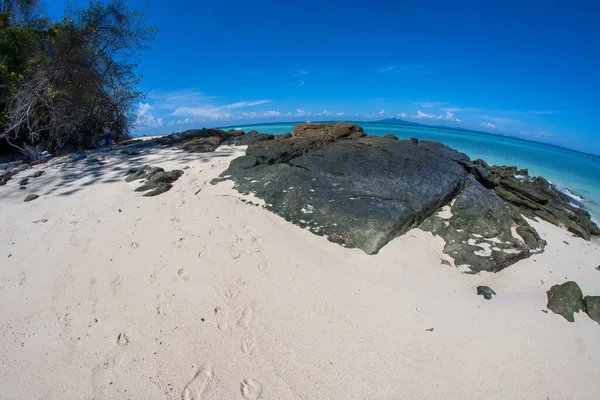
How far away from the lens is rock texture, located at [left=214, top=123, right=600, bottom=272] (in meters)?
4.25

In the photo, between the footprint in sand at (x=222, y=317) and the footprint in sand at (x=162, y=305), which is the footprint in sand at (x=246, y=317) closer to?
the footprint in sand at (x=222, y=317)

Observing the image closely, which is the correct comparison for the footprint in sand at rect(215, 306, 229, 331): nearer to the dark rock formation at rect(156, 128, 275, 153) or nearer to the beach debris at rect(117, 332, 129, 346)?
the beach debris at rect(117, 332, 129, 346)

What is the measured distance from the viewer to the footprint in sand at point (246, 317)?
9.45 feet

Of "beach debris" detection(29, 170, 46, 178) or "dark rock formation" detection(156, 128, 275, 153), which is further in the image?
"dark rock formation" detection(156, 128, 275, 153)

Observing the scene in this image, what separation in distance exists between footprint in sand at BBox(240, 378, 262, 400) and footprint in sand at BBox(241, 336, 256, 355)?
0.27m

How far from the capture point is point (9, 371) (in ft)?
7.90

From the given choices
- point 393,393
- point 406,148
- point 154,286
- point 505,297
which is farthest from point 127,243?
point 406,148

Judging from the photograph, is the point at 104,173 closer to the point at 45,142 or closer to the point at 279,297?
the point at 45,142

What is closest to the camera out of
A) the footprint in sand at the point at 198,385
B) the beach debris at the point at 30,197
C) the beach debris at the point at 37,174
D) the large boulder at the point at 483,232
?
the footprint in sand at the point at 198,385

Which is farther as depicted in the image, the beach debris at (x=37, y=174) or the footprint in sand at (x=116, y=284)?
the beach debris at (x=37, y=174)

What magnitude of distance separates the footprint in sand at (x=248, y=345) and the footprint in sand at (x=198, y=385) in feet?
1.14

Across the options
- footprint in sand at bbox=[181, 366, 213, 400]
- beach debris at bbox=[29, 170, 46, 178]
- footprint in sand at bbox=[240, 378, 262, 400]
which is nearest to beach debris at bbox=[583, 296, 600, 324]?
footprint in sand at bbox=[240, 378, 262, 400]

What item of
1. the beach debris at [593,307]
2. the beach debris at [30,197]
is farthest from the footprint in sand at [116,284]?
the beach debris at [593,307]

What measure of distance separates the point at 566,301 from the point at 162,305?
5035 millimetres
